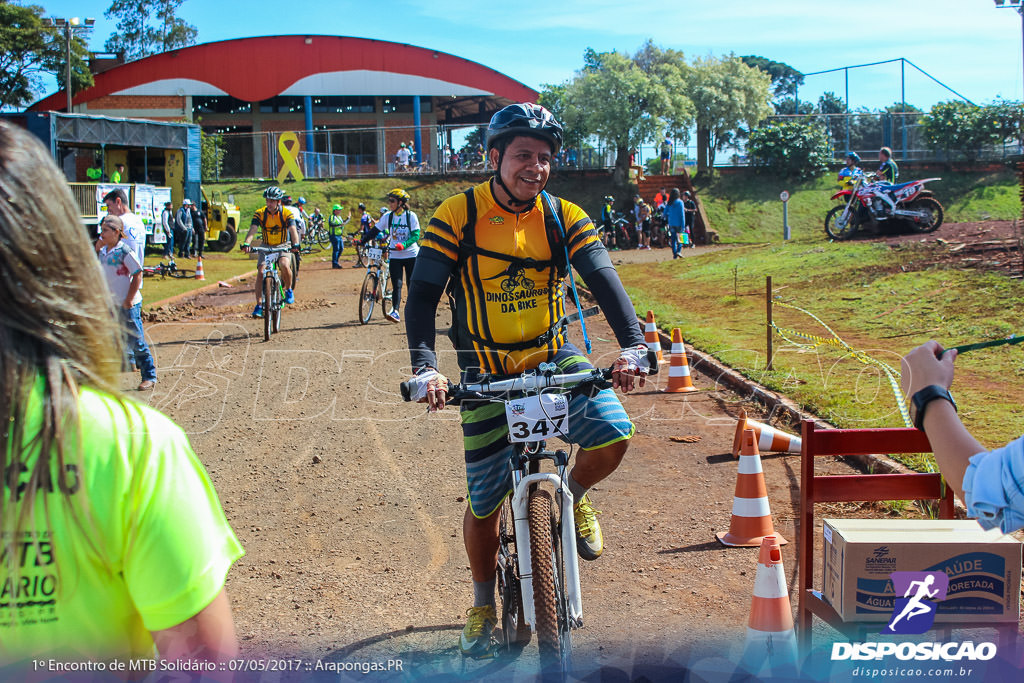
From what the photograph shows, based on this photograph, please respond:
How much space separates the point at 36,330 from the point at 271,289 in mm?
11384

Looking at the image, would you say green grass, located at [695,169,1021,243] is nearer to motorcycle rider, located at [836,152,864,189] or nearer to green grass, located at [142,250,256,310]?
motorcycle rider, located at [836,152,864,189]

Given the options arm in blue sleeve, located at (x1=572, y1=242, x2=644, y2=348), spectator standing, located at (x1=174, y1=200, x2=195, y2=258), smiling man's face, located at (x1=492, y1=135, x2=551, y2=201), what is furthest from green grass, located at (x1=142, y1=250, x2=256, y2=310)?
arm in blue sleeve, located at (x1=572, y1=242, x2=644, y2=348)

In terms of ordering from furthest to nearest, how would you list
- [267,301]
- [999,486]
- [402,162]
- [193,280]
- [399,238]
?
[402,162] → [193,280] → [399,238] → [267,301] → [999,486]

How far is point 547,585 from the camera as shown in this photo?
3.33 m

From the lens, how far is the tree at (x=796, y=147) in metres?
36.3

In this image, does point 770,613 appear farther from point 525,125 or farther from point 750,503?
point 525,125

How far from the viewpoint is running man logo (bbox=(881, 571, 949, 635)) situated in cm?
309

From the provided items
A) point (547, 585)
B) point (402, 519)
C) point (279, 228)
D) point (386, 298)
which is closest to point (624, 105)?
point (386, 298)

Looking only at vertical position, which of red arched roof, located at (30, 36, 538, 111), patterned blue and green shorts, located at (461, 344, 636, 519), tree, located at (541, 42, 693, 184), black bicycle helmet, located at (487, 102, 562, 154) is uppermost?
red arched roof, located at (30, 36, 538, 111)

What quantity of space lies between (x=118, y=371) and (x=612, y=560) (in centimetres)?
387

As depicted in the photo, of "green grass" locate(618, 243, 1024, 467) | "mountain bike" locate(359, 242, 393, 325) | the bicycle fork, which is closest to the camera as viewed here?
the bicycle fork

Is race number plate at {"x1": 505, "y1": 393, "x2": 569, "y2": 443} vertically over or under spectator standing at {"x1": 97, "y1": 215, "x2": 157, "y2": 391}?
under

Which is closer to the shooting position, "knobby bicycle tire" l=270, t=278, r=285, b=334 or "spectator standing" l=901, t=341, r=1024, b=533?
"spectator standing" l=901, t=341, r=1024, b=533

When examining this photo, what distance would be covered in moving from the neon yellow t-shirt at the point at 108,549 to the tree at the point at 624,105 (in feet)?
127
